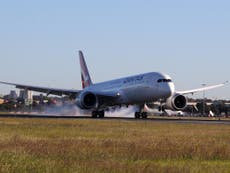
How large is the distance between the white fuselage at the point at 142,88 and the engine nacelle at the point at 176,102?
2676 mm

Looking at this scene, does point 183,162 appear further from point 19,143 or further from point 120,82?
point 120,82

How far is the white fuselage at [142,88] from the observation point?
6500cm

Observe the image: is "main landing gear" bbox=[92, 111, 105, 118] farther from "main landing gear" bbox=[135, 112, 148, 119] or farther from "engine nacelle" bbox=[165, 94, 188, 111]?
"engine nacelle" bbox=[165, 94, 188, 111]

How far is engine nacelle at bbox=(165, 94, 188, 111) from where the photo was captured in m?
69.1

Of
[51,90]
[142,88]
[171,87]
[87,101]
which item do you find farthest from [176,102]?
[51,90]

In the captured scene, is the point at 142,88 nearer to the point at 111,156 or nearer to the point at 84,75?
the point at 84,75

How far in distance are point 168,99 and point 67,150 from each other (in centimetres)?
4934

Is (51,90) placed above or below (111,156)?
above

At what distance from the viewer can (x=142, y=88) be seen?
2628 inches

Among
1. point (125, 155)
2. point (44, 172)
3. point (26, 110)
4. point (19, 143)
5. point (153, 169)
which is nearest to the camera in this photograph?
point (44, 172)

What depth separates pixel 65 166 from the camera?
15.3 meters

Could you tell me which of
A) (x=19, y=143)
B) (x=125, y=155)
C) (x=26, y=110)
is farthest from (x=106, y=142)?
(x=26, y=110)

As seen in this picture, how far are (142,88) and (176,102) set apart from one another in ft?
16.3

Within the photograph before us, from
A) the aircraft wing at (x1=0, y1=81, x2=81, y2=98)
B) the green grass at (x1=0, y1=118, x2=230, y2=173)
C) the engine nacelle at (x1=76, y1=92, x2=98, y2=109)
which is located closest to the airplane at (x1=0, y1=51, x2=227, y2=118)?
the engine nacelle at (x1=76, y1=92, x2=98, y2=109)
